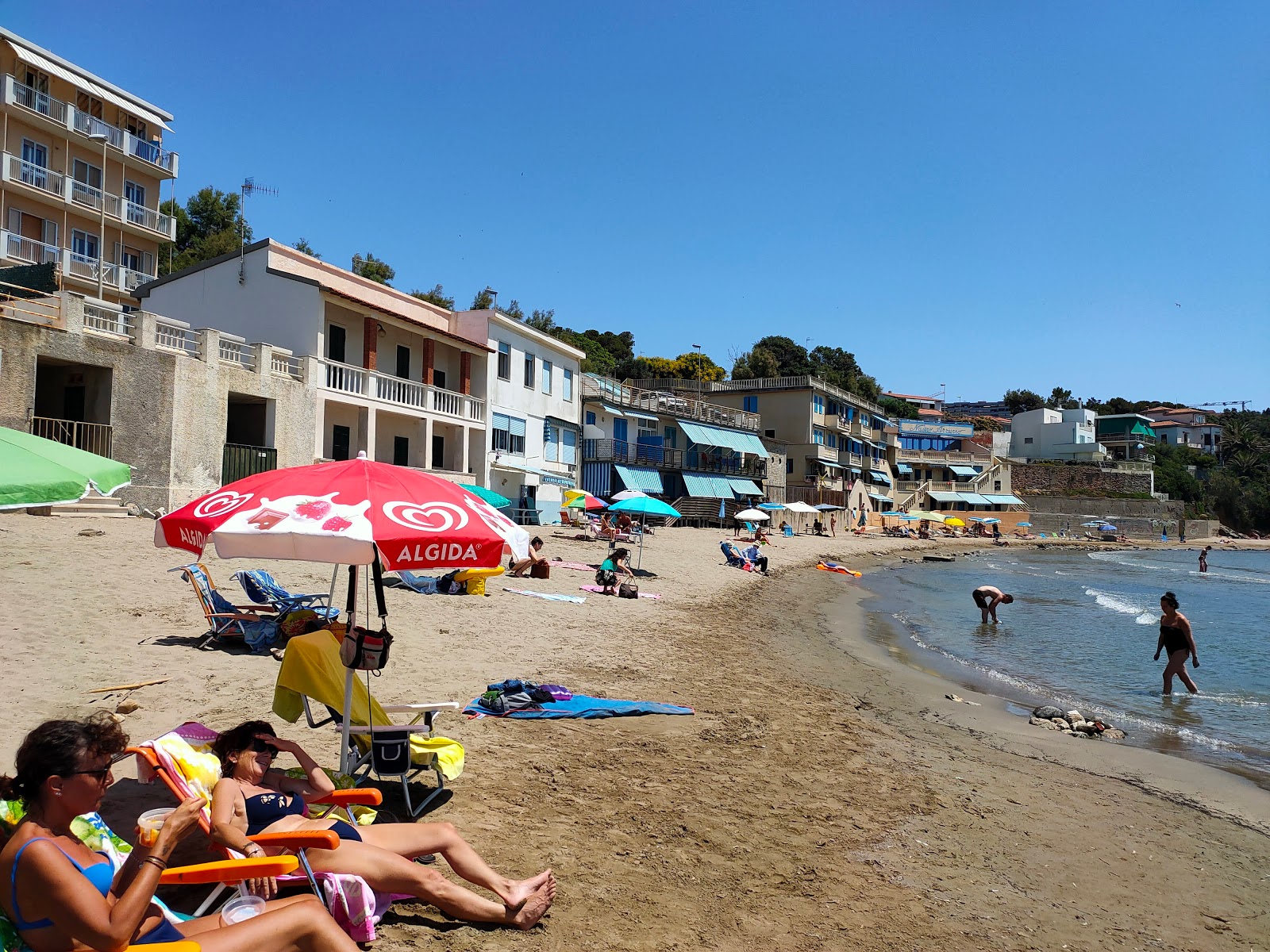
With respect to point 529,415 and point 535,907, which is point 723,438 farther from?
point 535,907

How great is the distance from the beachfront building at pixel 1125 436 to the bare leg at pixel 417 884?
362ft

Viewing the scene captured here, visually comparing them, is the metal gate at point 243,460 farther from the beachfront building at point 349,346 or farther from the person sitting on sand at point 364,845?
the person sitting on sand at point 364,845

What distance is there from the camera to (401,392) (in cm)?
2653

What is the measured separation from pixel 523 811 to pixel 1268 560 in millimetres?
77942

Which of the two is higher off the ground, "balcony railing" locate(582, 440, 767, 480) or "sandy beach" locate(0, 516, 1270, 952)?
"balcony railing" locate(582, 440, 767, 480)

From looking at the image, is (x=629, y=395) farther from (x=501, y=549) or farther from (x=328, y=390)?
(x=501, y=549)

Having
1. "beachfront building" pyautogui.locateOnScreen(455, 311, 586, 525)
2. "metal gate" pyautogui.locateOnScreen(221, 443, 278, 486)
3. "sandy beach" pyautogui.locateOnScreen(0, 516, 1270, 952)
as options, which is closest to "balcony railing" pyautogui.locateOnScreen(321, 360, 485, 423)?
"beachfront building" pyautogui.locateOnScreen(455, 311, 586, 525)

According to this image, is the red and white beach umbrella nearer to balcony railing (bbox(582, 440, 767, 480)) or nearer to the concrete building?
the concrete building

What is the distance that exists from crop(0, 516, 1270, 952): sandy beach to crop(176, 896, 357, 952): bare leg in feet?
2.32

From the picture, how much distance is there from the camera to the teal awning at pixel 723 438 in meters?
45.4

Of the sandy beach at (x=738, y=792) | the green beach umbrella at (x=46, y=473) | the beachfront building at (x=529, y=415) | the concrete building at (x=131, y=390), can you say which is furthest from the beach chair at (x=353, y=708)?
the beachfront building at (x=529, y=415)

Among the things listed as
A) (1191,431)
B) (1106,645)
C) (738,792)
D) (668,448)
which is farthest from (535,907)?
(1191,431)

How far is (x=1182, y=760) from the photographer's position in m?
8.85

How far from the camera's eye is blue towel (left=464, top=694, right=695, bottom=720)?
739 centimetres
